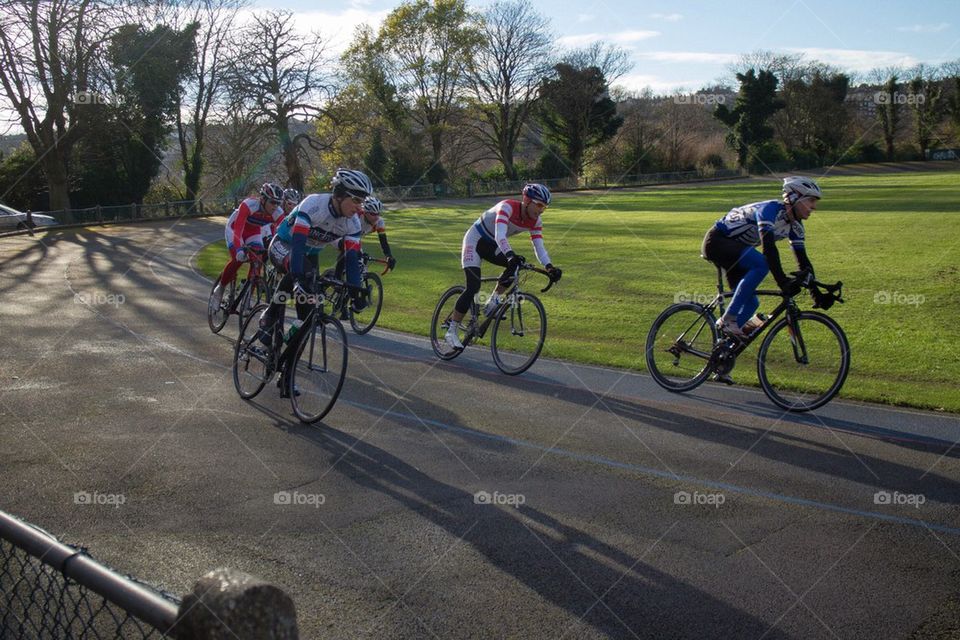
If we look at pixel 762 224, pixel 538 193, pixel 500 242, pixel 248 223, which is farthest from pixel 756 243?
pixel 248 223

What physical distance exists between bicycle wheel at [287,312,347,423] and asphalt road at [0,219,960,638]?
0.23 meters

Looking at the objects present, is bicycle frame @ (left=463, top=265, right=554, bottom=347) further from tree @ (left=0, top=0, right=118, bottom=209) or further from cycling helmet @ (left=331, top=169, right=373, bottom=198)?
tree @ (left=0, top=0, right=118, bottom=209)

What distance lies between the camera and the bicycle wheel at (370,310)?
13.7m

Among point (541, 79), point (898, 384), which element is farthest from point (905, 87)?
point (898, 384)

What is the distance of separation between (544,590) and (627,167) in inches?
2827

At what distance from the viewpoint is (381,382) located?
10008 mm

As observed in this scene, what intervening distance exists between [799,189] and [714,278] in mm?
10720

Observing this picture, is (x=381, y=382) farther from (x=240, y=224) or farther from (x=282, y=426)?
(x=240, y=224)

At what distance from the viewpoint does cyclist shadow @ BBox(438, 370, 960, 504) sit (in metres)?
6.32

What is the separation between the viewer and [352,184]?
27.8 feet

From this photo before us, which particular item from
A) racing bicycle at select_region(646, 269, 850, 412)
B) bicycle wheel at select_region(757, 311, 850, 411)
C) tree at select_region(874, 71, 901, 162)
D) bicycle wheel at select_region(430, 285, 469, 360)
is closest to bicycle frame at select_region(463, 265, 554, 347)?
bicycle wheel at select_region(430, 285, 469, 360)

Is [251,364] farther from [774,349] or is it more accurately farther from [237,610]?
[237,610]

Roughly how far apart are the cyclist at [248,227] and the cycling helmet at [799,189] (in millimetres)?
7874

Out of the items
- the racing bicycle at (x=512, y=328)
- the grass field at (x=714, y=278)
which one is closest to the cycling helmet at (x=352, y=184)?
the racing bicycle at (x=512, y=328)
